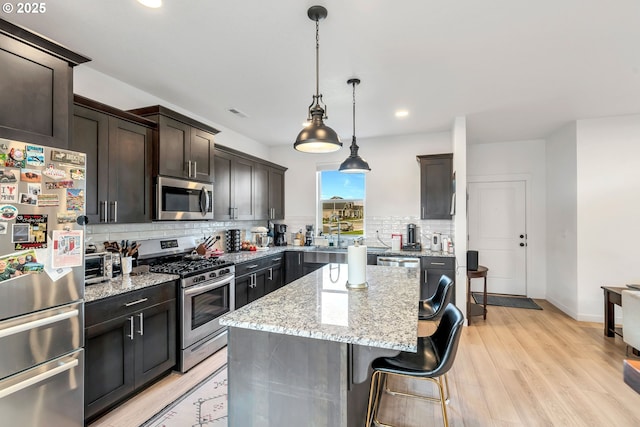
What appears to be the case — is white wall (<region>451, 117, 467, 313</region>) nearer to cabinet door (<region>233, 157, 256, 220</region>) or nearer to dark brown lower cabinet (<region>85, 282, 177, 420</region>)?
cabinet door (<region>233, 157, 256, 220</region>)

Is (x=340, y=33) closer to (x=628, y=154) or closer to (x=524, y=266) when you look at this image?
(x=628, y=154)

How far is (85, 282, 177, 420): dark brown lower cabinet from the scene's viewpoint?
203 cm

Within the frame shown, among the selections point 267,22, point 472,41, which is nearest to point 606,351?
point 472,41

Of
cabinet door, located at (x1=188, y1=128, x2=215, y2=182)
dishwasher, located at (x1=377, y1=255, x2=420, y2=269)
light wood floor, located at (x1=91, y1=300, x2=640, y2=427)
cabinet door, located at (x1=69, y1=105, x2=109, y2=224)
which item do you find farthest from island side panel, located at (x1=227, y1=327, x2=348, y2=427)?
dishwasher, located at (x1=377, y1=255, x2=420, y2=269)

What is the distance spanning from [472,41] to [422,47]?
0.36 metres

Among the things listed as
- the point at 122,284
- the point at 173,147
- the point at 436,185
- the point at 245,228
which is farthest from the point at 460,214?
the point at 122,284

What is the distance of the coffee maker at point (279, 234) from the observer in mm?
5315

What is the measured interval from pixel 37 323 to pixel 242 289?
2.09 metres

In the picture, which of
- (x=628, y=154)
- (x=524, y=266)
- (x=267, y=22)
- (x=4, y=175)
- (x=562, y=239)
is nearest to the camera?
(x=4, y=175)

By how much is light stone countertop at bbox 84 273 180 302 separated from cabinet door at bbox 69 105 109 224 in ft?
1.64

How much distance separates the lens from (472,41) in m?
2.29

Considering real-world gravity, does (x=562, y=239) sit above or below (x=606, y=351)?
above

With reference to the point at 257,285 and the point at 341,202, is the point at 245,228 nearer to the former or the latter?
the point at 257,285

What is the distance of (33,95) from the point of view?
1691mm
